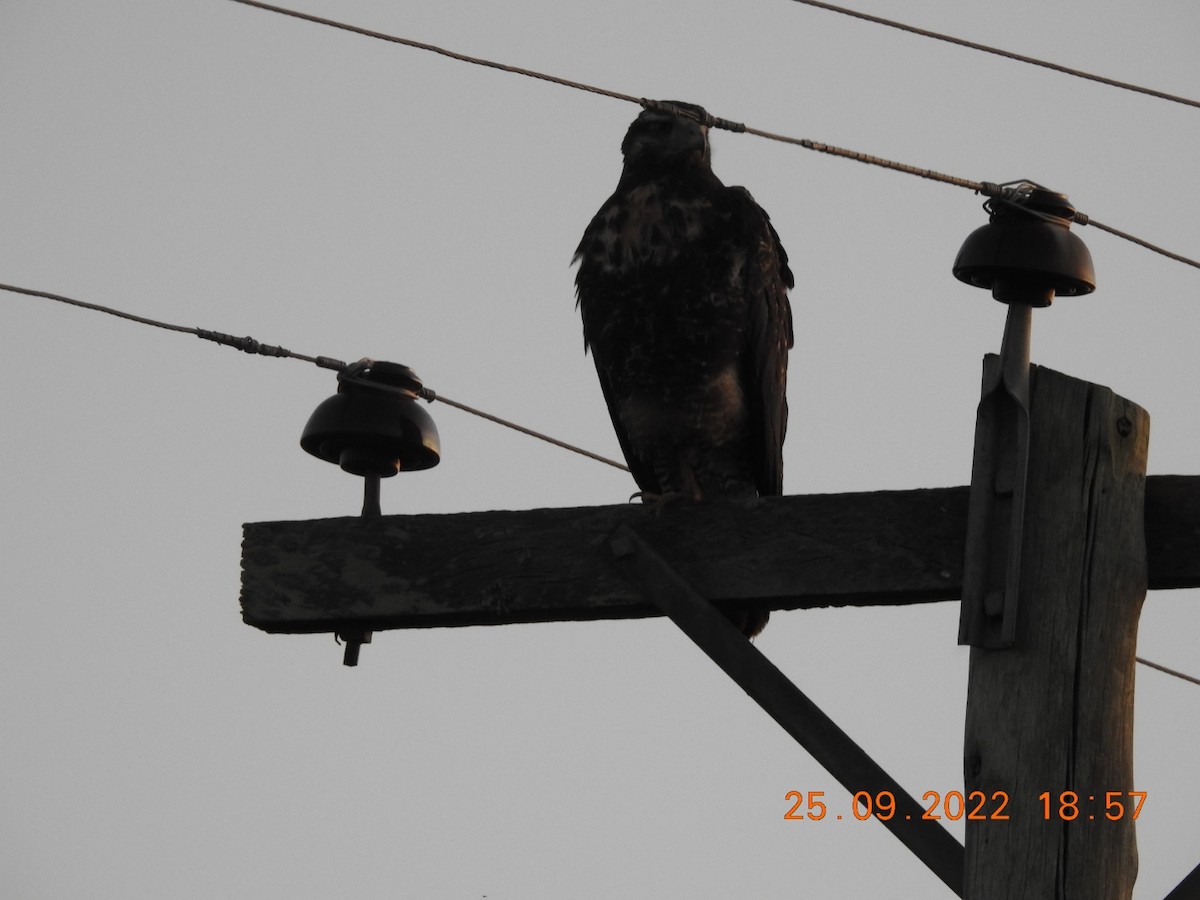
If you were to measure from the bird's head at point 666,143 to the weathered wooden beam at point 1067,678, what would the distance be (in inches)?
95.7

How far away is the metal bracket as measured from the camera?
2.98 m

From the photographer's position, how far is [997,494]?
307 cm

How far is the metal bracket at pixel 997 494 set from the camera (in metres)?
2.98

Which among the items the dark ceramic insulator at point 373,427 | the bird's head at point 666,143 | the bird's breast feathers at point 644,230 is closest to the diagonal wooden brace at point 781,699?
the dark ceramic insulator at point 373,427

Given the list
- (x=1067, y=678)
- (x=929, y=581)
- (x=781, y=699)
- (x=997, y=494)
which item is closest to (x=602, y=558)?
(x=781, y=699)

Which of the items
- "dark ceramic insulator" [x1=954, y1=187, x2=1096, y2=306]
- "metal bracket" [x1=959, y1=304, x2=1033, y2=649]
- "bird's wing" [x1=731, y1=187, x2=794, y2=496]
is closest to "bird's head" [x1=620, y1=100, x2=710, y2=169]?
"bird's wing" [x1=731, y1=187, x2=794, y2=496]

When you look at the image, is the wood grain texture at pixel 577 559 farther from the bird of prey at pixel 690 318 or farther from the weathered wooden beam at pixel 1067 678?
the bird of prey at pixel 690 318

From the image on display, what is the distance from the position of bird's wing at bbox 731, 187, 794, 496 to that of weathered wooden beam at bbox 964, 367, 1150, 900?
1995 mm

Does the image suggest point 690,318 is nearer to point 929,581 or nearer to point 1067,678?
point 929,581

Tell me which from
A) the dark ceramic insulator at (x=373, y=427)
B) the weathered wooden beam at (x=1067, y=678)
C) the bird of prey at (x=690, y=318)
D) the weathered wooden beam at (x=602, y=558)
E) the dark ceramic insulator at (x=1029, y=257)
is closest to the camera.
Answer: the weathered wooden beam at (x=1067, y=678)

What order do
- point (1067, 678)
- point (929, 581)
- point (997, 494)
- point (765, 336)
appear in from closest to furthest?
1. point (1067, 678)
2. point (997, 494)
3. point (929, 581)
4. point (765, 336)

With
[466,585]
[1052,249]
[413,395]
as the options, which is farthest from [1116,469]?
[413,395]

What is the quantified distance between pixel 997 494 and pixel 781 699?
555mm

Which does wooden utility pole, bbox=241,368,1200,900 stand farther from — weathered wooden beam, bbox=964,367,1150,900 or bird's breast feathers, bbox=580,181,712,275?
bird's breast feathers, bbox=580,181,712,275
